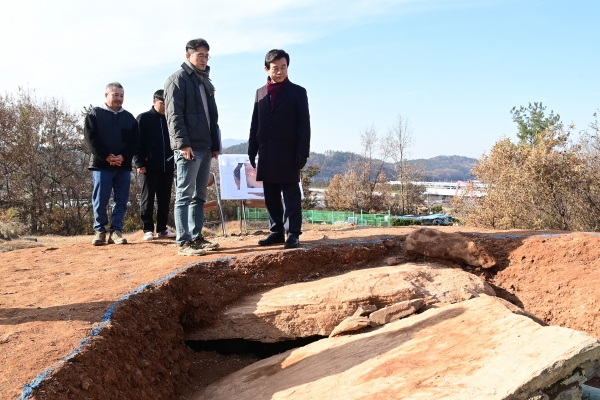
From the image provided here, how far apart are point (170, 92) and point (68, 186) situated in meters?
17.9

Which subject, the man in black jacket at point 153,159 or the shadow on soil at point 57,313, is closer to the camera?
the shadow on soil at point 57,313

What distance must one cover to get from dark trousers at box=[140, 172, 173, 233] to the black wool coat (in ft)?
7.09

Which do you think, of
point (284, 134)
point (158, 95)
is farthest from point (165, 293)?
point (158, 95)

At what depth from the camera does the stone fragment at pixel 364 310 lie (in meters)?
4.33

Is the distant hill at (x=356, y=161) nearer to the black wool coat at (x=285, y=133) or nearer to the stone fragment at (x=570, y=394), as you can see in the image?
the black wool coat at (x=285, y=133)

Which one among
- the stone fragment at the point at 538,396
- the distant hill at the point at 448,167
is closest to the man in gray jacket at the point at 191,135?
the stone fragment at the point at 538,396

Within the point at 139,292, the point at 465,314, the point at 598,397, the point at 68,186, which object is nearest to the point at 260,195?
the point at 139,292

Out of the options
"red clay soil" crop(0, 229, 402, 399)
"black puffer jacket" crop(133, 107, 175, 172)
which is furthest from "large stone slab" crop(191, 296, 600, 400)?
"black puffer jacket" crop(133, 107, 175, 172)

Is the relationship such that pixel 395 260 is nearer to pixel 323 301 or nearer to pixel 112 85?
pixel 323 301

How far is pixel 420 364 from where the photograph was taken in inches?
129

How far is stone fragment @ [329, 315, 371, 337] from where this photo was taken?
13.6 ft

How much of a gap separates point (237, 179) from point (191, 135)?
12.8 feet

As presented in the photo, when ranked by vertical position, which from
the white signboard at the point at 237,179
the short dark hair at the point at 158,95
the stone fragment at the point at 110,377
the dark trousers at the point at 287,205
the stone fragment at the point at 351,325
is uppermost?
the short dark hair at the point at 158,95

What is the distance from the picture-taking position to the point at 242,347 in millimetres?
4891
